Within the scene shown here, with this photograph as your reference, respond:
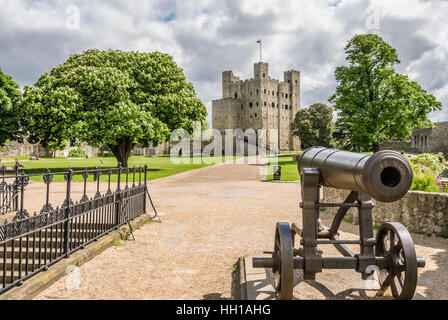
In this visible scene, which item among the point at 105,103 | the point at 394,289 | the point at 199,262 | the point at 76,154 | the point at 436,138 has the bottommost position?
the point at 199,262

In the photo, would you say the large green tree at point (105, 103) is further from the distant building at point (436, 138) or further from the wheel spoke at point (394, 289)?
the distant building at point (436, 138)

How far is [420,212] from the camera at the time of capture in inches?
270

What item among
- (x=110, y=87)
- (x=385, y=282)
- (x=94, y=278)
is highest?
(x=110, y=87)

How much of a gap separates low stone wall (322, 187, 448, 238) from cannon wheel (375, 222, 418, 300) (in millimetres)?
3526

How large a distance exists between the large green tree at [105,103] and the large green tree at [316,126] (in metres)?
33.5

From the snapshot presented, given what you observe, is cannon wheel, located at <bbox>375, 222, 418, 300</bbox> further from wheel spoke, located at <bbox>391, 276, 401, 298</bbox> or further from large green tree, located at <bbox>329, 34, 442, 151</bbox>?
large green tree, located at <bbox>329, 34, 442, 151</bbox>

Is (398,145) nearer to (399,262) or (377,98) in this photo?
(377,98)

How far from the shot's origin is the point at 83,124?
21688 millimetres

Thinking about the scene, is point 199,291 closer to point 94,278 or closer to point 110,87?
point 94,278

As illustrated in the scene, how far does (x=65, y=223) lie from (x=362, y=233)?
439cm

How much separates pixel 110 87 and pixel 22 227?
1957 cm

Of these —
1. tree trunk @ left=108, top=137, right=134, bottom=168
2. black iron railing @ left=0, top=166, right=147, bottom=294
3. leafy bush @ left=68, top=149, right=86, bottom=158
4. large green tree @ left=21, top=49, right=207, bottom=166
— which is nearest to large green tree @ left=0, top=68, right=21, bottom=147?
large green tree @ left=21, top=49, right=207, bottom=166

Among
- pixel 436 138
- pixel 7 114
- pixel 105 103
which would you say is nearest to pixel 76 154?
pixel 7 114
